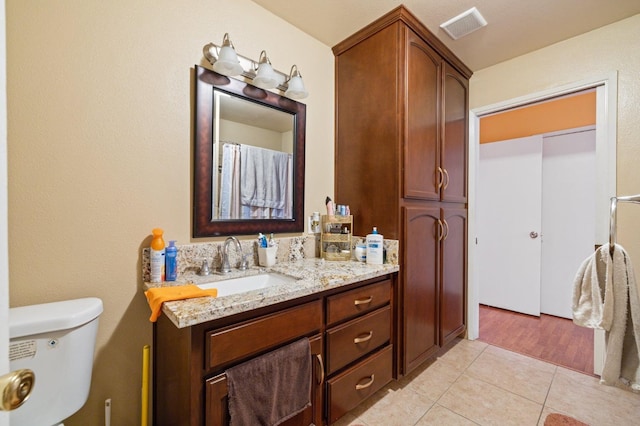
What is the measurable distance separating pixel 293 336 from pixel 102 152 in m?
1.14

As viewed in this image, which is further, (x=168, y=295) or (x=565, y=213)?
(x=565, y=213)

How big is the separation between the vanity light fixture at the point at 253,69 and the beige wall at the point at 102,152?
0.12 meters

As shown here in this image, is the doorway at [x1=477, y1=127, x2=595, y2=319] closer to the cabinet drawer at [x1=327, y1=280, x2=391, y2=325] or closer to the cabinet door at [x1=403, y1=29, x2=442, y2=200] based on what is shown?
the cabinet door at [x1=403, y1=29, x2=442, y2=200]

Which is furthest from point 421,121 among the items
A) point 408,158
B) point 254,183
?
point 254,183

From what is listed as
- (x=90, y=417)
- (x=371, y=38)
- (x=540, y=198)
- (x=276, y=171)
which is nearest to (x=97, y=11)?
(x=276, y=171)

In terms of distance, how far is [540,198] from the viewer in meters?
2.93

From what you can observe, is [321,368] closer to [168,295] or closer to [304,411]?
[304,411]

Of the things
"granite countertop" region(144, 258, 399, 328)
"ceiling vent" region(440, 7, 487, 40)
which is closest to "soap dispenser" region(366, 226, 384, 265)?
"granite countertop" region(144, 258, 399, 328)

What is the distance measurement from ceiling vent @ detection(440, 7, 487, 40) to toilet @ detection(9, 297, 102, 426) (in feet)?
7.98

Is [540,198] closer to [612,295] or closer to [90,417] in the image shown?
[612,295]

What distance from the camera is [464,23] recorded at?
1.79 m

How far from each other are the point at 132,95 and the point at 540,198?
3623mm

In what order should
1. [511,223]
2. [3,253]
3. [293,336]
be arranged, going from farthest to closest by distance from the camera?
[511,223] < [293,336] < [3,253]

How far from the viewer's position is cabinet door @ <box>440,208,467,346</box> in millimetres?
2076
